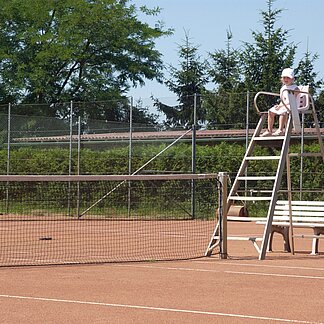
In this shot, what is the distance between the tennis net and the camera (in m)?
13.9

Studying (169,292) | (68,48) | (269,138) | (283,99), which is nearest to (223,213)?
(269,138)

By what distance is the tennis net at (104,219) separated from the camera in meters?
13.9

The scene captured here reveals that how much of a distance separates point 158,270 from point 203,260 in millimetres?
1599

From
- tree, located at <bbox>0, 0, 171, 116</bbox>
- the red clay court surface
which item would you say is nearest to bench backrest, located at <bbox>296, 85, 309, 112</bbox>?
the red clay court surface

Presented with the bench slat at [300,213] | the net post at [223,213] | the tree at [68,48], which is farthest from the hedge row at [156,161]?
the tree at [68,48]

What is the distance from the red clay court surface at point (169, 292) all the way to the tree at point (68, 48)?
31.4m

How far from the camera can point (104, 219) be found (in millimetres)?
23234

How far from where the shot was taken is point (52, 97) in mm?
44156

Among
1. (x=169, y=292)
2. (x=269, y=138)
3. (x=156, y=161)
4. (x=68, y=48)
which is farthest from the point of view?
(x=68, y=48)

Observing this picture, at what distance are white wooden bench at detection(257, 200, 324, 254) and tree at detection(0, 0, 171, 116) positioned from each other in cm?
2863

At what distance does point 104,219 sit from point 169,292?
13.8m

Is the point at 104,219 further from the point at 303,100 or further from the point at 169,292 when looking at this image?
the point at 169,292

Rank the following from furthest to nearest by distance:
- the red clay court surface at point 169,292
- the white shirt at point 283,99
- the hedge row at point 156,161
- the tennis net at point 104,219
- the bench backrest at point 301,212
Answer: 1. the hedge row at point 156,161
2. the bench backrest at point 301,212
3. the white shirt at point 283,99
4. the tennis net at point 104,219
5. the red clay court surface at point 169,292

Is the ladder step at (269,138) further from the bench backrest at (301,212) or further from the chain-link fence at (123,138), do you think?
the chain-link fence at (123,138)
